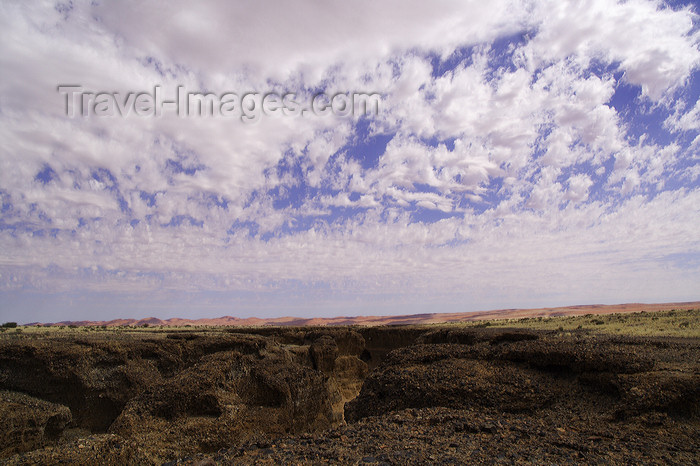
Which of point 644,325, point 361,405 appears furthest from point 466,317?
point 361,405

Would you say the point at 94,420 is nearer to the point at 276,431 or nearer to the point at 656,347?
the point at 276,431

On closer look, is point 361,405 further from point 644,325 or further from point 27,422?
point 644,325

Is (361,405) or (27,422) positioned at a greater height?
(361,405)

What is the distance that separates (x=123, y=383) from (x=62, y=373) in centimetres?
185

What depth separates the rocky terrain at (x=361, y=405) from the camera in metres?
5.79

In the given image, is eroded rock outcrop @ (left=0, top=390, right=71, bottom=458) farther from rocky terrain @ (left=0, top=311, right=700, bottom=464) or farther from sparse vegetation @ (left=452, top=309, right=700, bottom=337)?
sparse vegetation @ (left=452, top=309, right=700, bottom=337)

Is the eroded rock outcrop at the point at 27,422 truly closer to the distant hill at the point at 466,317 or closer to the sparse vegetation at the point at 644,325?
the sparse vegetation at the point at 644,325

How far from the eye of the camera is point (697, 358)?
375 inches

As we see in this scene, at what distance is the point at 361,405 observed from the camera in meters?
9.47

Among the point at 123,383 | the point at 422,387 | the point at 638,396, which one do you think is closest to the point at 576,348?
the point at 638,396

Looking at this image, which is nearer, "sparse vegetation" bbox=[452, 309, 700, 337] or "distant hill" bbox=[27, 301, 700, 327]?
"sparse vegetation" bbox=[452, 309, 700, 337]

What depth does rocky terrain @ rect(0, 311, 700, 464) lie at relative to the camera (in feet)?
19.0

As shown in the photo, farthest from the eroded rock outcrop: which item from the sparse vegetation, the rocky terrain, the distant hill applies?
the distant hill

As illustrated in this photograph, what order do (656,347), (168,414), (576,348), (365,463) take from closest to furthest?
→ 1. (365,463)
2. (576,348)
3. (168,414)
4. (656,347)
